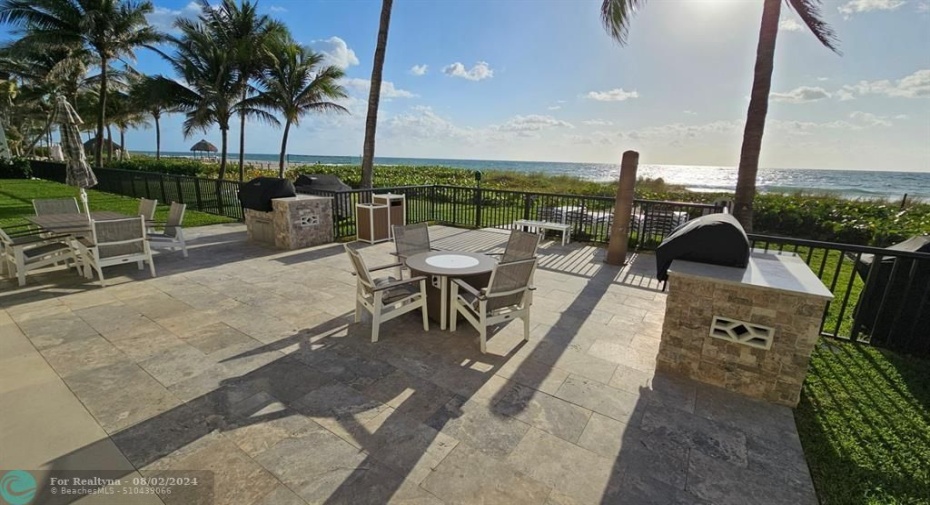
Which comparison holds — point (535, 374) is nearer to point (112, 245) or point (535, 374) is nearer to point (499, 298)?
point (499, 298)

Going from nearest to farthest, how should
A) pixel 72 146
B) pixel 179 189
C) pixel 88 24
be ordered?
1. pixel 72 146
2. pixel 179 189
3. pixel 88 24

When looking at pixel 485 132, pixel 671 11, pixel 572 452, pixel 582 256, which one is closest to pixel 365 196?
pixel 582 256

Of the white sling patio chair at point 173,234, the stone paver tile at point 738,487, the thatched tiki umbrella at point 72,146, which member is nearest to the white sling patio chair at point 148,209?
the white sling patio chair at point 173,234

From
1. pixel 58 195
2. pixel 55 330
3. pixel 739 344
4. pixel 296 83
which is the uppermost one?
pixel 296 83

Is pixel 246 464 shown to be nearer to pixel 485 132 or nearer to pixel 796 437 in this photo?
pixel 796 437

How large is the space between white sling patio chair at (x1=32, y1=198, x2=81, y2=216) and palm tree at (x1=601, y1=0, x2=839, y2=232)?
9.84 meters

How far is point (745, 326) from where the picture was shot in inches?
97.3

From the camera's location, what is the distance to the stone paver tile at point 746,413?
2.23 meters

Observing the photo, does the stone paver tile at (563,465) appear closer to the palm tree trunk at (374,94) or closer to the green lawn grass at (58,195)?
the palm tree trunk at (374,94)

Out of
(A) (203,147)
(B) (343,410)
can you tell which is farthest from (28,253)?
(A) (203,147)

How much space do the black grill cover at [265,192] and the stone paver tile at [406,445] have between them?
18.5 feet

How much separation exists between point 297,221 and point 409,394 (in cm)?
491

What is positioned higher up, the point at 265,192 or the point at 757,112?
the point at 757,112

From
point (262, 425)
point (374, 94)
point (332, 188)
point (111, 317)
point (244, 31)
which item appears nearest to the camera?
point (262, 425)
